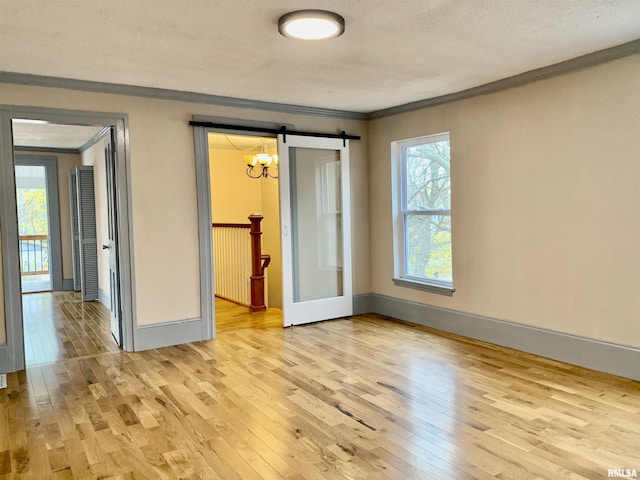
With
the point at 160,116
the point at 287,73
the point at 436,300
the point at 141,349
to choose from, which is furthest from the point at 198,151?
the point at 436,300

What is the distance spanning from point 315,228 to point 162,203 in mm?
1748

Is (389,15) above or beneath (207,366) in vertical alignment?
above

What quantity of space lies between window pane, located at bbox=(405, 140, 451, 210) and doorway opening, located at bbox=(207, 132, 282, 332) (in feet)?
6.48

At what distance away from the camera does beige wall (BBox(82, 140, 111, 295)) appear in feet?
21.5

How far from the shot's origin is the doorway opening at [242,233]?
20.8ft

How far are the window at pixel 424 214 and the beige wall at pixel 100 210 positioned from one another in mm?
3868

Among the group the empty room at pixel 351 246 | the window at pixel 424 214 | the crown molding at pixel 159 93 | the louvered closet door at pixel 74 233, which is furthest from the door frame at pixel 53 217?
the window at pixel 424 214

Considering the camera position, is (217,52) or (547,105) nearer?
(217,52)

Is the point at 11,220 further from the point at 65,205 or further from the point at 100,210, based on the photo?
the point at 65,205

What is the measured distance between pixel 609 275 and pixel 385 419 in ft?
6.71

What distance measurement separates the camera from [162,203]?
178 inches

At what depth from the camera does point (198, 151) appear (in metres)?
4.65

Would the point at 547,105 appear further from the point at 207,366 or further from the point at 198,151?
the point at 207,366

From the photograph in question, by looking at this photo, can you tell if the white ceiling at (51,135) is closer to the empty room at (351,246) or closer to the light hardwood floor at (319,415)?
the empty room at (351,246)
